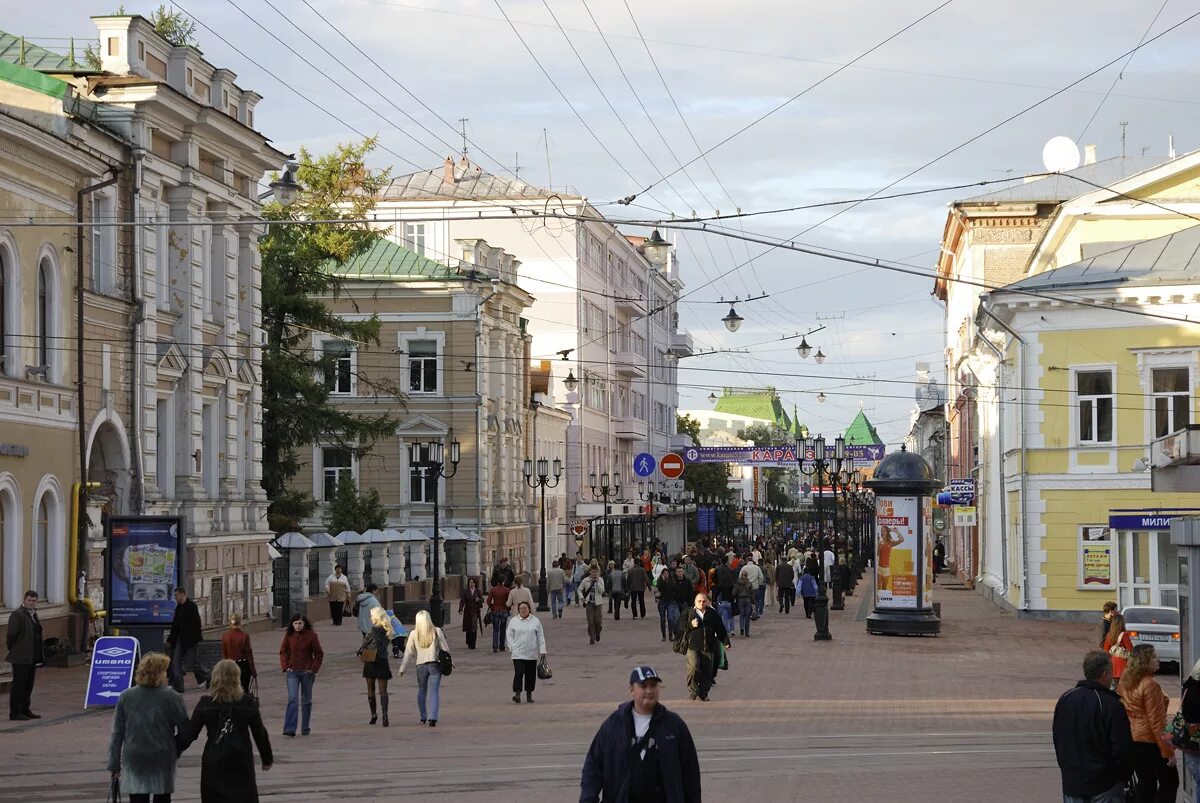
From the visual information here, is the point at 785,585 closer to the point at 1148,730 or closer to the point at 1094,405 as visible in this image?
the point at 1094,405

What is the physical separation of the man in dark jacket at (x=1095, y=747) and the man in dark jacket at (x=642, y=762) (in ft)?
10.4

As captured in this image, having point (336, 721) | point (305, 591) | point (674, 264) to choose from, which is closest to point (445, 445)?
point (305, 591)

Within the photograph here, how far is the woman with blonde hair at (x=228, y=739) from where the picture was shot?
1016 cm

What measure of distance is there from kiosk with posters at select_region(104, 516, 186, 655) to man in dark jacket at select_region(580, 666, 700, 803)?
16.8 meters

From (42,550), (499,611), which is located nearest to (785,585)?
(499,611)

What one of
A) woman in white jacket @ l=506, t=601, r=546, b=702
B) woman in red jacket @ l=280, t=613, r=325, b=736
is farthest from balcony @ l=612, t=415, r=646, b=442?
woman in red jacket @ l=280, t=613, r=325, b=736

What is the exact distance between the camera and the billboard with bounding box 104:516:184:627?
77.5 feet

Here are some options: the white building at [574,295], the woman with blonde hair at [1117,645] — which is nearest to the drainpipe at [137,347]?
the woman with blonde hair at [1117,645]

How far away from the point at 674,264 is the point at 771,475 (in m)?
57.5

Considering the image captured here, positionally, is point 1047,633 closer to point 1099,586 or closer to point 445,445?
point 1099,586

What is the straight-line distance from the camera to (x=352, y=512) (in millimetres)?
50312

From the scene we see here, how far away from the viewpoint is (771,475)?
165 metres

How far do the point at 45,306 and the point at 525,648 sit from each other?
37.3 ft

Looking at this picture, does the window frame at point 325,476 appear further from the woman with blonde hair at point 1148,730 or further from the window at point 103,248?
the woman with blonde hair at point 1148,730
